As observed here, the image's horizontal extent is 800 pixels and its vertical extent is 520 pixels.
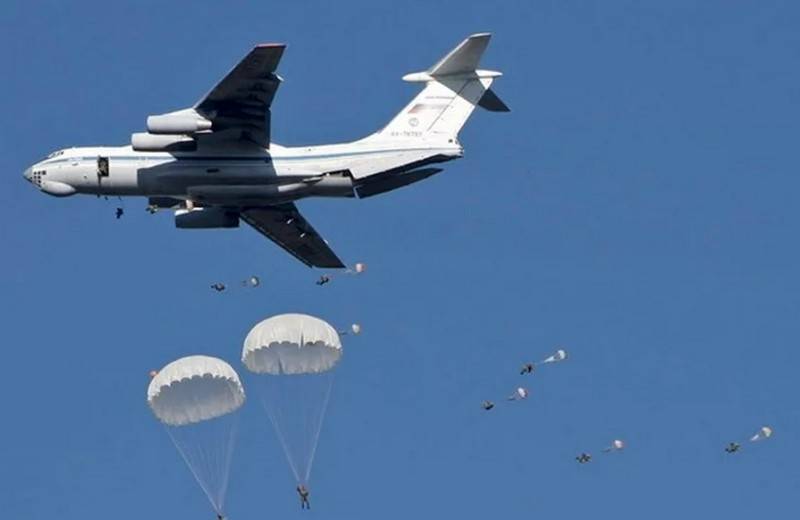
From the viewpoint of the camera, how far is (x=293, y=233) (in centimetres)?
5281

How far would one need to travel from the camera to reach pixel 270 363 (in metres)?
46.0

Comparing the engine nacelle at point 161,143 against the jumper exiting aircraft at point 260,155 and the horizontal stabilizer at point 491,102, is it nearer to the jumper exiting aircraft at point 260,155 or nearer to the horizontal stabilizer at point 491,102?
the jumper exiting aircraft at point 260,155

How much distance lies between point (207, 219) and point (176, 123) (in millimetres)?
5275

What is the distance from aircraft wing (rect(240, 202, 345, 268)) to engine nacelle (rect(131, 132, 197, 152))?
3.70m

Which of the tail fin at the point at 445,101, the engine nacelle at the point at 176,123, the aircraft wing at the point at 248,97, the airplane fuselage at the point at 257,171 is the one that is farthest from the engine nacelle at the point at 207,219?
the tail fin at the point at 445,101

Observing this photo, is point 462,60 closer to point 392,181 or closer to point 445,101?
point 445,101

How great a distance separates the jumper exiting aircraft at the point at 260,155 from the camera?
47.7 m

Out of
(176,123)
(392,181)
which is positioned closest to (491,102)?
(392,181)

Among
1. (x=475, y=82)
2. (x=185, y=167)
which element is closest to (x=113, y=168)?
(x=185, y=167)

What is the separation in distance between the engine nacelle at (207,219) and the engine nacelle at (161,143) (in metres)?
3.55

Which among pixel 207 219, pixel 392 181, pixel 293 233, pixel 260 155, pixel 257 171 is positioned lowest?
pixel 293 233

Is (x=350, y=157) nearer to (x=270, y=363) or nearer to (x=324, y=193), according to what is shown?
(x=324, y=193)

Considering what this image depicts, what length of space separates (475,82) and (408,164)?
321 centimetres

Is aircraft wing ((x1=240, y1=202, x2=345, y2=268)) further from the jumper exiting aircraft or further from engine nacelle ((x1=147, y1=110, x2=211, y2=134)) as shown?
engine nacelle ((x1=147, y1=110, x2=211, y2=134))
